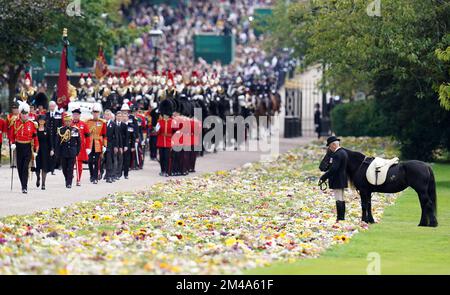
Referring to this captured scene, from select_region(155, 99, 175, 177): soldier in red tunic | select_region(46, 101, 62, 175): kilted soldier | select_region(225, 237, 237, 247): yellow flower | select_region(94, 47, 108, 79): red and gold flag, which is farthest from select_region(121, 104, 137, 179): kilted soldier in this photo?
select_region(225, 237, 237, 247): yellow flower

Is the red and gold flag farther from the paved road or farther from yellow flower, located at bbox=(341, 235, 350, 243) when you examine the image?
yellow flower, located at bbox=(341, 235, 350, 243)

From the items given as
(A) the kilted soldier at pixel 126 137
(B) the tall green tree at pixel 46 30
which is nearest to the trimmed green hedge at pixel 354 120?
(B) the tall green tree at pixel 46 30

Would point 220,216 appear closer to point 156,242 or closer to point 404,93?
point 156,242

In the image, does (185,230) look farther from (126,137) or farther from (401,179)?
(126,137)

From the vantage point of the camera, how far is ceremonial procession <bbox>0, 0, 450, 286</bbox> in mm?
20109

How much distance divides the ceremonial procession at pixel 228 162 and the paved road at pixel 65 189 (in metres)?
0.07

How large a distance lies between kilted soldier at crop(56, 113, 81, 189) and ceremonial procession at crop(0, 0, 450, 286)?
0.04 m

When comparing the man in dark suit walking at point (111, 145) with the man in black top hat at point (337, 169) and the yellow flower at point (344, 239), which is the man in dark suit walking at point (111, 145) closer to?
the man in black top hat at point (337, 169)

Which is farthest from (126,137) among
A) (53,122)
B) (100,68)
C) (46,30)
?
(100,68)

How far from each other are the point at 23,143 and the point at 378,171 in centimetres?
890

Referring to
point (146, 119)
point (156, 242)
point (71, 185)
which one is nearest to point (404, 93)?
point (146, 119)

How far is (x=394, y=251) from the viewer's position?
72.9 ft

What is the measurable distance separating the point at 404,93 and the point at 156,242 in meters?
25.8

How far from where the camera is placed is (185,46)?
93.1 meters
